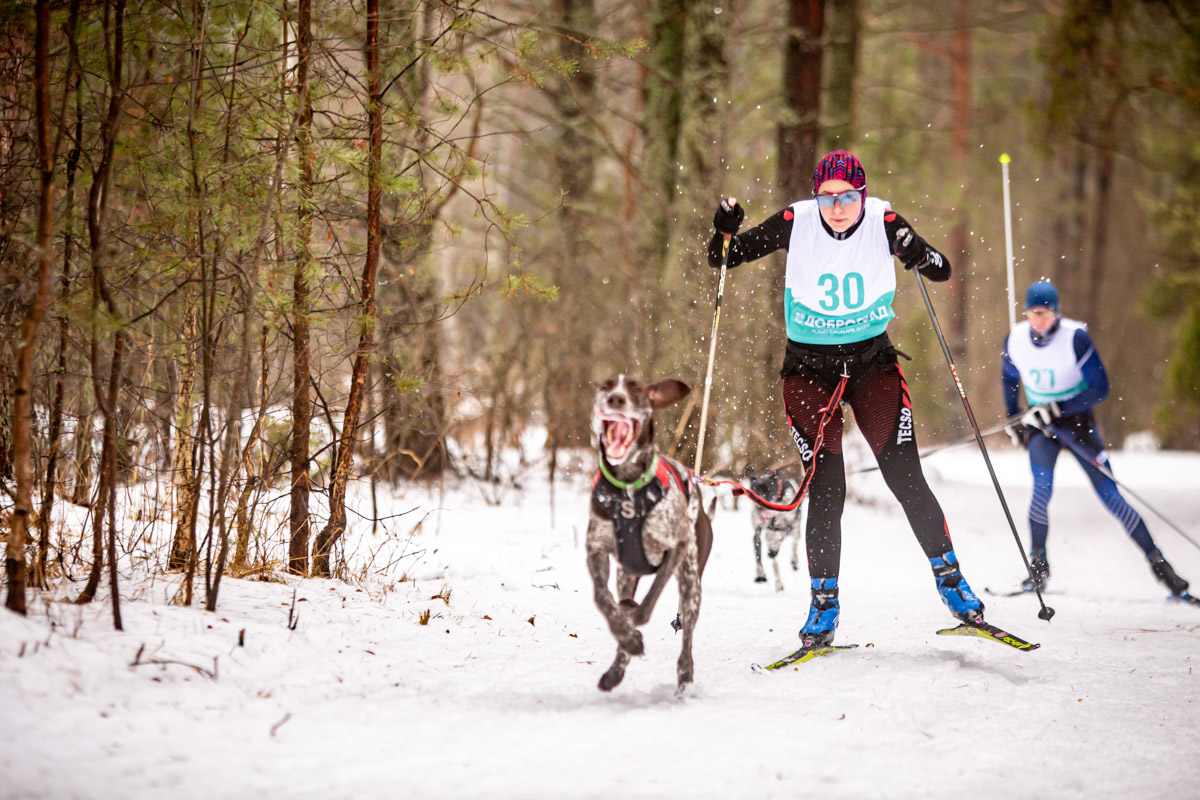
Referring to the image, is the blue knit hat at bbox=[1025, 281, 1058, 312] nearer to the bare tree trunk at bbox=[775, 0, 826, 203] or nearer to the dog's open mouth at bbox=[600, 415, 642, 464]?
the bare tree trunk at bbox=[775, 0, 826, 203]

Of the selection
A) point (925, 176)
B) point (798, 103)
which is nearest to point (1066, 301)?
point (925, 176)

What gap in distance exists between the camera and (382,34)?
4844 mm

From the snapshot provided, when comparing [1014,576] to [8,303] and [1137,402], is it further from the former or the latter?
[1137,402]

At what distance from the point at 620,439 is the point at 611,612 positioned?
0.64 meters

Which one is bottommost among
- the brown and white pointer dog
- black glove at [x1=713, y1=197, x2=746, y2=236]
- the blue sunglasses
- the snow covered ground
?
the snow covered ground

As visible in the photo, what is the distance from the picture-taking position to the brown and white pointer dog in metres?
3.24

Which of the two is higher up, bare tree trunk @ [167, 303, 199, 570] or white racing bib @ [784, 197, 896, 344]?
white racing bib @ [784, 197, 896, 344]

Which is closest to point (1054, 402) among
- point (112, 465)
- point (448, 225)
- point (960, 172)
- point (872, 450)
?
point (872, 450)

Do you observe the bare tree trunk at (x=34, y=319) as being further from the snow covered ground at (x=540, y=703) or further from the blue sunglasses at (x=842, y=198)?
the blue sunglasses at (x=842, y=198)

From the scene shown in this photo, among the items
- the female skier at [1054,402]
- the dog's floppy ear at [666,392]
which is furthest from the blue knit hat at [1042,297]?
the dog's floppy ear at [666,392]

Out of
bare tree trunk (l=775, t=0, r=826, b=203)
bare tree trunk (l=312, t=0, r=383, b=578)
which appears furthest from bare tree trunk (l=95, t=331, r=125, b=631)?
bare tree trunk (l=775, t=0, r=826, b=203)

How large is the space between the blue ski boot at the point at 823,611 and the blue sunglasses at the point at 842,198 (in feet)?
5.93

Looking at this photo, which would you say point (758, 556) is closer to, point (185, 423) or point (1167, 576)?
point (1167, 576)

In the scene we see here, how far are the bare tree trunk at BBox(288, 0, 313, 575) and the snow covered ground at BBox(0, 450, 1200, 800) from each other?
41 cm
